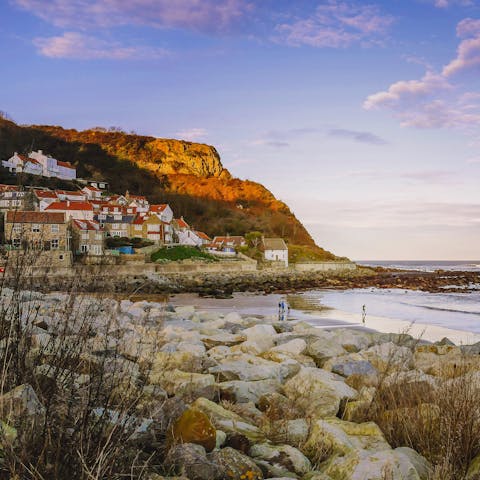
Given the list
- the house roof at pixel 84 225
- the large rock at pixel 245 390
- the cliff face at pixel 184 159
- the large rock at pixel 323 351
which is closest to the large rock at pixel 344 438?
the large rock at pixel 245 390

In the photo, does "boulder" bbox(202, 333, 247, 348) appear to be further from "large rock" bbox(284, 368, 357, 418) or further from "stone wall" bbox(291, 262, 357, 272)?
"stone wall" bbox(291, 262, 357, 272)

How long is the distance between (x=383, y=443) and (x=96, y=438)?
2283mm

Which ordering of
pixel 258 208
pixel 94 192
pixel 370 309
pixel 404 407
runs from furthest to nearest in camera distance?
pixel 258 208 < pixel 94 192 < pixel 370 309 < pixel 404 407

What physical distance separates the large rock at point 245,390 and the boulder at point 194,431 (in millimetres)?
1629

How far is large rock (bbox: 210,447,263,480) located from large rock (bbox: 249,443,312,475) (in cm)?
26

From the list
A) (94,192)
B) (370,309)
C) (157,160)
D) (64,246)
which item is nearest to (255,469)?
(370,309)

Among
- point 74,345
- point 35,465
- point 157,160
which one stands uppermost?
point 157,160

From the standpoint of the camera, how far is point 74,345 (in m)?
3.04

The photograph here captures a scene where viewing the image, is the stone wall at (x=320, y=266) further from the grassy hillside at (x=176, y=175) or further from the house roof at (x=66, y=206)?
the house roof at (x=66, y=206)

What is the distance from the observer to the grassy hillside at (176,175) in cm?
9494

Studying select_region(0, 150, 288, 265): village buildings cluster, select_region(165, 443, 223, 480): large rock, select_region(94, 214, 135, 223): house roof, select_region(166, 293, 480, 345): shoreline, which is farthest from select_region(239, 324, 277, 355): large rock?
select_region(94, 214, 135, 223): house roof

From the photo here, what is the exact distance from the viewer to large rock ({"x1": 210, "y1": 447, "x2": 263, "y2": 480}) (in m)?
3.09

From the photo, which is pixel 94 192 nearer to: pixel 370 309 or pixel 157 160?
pixel 370 309

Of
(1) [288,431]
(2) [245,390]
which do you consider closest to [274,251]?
(2) [245,390]
